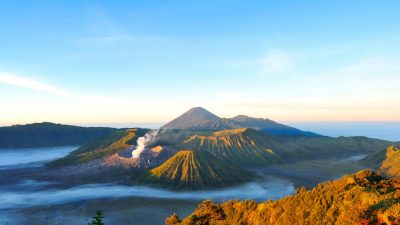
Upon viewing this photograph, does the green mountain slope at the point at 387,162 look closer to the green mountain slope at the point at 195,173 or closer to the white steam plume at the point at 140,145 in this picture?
the green mountain slope at the point at 195,173

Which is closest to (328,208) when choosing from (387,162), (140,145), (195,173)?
(195,173)

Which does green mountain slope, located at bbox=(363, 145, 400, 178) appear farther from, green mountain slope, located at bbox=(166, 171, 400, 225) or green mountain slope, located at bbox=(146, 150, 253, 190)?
green mountain slope, located at bbox=(166, 171, 400, 225)

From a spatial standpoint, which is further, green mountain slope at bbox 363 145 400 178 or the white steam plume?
the white steam plume

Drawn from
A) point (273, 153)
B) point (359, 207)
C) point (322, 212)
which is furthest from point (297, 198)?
point (273, 153)

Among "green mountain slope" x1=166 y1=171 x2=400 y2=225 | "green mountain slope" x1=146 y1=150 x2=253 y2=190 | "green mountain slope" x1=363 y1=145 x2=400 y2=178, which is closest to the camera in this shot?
"green mountain slope" x1=166 y1=171 x2=400 y2=225

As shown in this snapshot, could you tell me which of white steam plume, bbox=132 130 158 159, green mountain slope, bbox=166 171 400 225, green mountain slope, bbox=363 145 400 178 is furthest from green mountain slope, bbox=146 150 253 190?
green mountain slope, bbox=166 171 400 225

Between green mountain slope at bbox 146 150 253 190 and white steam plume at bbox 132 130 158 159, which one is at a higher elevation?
white steam plume at bbox 132 130 158 159

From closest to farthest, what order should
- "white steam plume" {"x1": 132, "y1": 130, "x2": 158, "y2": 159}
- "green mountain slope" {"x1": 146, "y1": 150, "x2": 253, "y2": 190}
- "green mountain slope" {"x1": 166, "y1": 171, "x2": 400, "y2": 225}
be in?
1. "green mountain slope" {"x1": 166, "y1": 171, "x2": 400, "y2": 225}
2. "green mountain slope" {"x1": 146, "y1": 150, "x2": 253, "y2": 190}
3. "white steam plume" {"x1": 132, "y1": 130, "x2": 158, "y2": 159}

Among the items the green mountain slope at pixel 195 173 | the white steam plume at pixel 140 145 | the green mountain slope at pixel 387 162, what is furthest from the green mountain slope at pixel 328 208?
the white steam plume at pixel 140 145
